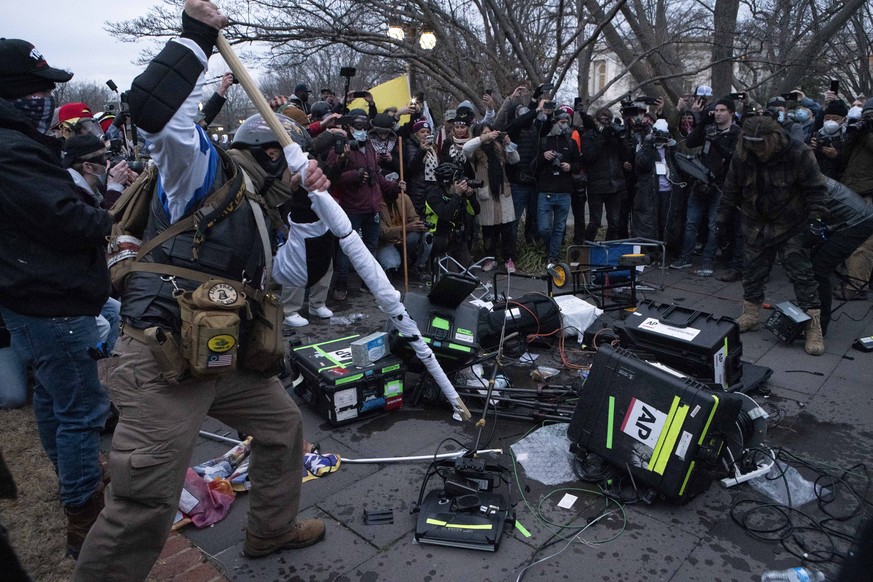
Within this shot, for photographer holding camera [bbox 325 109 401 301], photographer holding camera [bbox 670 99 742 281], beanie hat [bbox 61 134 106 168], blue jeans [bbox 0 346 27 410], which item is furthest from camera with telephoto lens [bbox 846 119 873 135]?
blue jeans [bbox 0 346 27 410]

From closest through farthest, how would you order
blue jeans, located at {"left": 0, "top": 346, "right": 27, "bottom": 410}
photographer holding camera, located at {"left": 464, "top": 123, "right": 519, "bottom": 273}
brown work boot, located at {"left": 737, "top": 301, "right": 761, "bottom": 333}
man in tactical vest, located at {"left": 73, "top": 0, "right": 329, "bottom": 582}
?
man in tactical vest, located at {"left": 73, "top": 0, "right": 329, "bottom": 582} → blue jeans, located at {"left": 0, "top": 346, "right": 27, "bottom": 410} → brown work boot, located at {"left": 737, "top": 301, "right": 761, "bottom": 333} → photographer holding camera, located at {"left": 464, "top": 123, "right": 519, "bottom": 273}

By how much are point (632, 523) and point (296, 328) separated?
3.95m

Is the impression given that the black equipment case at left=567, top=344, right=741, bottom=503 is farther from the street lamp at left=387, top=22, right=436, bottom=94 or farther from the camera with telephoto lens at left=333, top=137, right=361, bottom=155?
the street lamp at left=387, top=22, right=436, bottom=94

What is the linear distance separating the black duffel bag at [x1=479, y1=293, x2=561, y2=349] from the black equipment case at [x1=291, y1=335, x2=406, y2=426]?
3.87ft

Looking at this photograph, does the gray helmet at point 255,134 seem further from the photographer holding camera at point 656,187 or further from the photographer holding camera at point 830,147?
the photographer holding camera at point 830,147

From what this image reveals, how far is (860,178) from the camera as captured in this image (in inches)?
284

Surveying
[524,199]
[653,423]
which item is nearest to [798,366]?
[653,423]

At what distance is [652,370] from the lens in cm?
344

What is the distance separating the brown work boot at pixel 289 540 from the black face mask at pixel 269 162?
174cm

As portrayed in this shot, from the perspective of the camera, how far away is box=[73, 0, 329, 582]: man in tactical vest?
7.02ft

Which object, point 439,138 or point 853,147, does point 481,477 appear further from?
point 853,147

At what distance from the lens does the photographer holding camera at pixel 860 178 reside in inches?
278

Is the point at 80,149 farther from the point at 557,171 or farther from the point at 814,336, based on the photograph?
the point at 814,336

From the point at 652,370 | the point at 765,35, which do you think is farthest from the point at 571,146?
the point at 765,35
